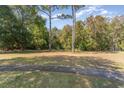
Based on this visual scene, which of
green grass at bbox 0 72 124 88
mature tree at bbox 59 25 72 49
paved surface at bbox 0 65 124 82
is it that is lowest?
green grass at bbox 0 72 124 88

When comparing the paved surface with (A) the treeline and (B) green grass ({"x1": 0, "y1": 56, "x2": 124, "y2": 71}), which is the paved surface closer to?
(B) green grass ({"x1": 0, "y1": 56, "x2": 124, "y2": 71})

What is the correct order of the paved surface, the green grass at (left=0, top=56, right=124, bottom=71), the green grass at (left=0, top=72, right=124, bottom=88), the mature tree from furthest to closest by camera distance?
the mature tree, the green grass at (left=0, top=56, right=124, bottom=71), the paved surface, the green grass at (left=0, top=72, right=124, bottom=88)

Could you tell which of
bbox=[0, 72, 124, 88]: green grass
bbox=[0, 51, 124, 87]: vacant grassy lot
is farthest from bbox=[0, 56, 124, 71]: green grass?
bbox=[0, 72, 124, 88]: green grass

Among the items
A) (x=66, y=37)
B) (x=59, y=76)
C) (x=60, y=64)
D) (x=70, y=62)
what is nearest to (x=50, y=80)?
(x=59, y=76)

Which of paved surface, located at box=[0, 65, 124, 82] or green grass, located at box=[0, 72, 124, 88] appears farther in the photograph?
paved surface, located at box=[0, 65, 124, 82]

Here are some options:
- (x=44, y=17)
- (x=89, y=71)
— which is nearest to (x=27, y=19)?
(x=44, y=17)

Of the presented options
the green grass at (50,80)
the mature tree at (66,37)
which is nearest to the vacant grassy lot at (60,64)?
the green grass at (50,80)

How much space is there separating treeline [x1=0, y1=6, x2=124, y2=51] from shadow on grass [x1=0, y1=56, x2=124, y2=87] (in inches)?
9.3

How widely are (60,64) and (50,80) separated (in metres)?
0.34

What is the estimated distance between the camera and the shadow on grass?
2771mm

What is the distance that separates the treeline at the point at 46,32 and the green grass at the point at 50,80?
53cm

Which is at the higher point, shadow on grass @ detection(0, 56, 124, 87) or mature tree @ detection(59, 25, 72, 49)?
mature tree @ detection(59, 25, 72, 49)

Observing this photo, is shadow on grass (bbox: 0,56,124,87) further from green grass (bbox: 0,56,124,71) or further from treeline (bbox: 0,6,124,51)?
treeline (bbox: 0,6,124,51)

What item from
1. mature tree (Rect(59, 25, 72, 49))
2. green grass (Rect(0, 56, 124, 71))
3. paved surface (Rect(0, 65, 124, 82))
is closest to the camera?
paved surface (Rect(0, 65, 124, 82))
